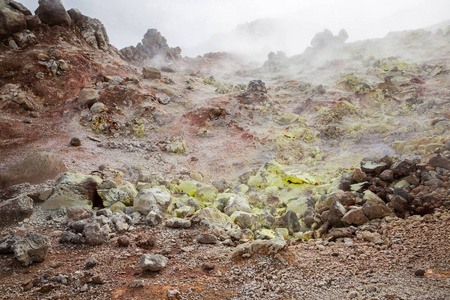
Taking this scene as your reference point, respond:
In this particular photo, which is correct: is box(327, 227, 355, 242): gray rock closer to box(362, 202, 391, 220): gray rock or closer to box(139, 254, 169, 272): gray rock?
box(362, 202, 391, 220): gray rock

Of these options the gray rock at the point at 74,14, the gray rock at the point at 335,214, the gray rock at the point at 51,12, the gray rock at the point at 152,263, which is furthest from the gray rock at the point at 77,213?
the gray rock at the point at 74,14

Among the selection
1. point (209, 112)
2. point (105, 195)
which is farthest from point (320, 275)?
point (209, 112)

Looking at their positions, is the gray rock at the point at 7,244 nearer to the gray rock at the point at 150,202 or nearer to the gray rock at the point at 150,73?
the gray rock at the point at 150,202

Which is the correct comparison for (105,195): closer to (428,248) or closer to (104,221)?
(104,221)

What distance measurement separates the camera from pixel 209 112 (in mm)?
19875

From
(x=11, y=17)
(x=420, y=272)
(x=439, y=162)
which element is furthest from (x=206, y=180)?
(x=11, y=17)

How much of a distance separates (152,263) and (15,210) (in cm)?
403

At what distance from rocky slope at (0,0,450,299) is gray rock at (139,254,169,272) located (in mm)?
33

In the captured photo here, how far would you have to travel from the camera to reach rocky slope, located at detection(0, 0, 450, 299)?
400cm

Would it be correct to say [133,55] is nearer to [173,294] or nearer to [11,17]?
[11,17]

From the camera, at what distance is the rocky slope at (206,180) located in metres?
4.00

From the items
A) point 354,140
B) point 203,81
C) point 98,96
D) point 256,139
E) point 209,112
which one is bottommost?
point 354,140

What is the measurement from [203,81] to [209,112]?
15.0 metres

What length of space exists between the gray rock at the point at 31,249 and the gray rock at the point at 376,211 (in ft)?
22.7
